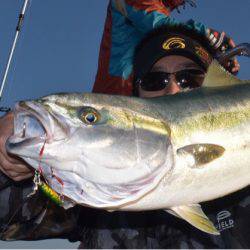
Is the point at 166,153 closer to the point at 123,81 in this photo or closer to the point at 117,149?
the point at 117,149

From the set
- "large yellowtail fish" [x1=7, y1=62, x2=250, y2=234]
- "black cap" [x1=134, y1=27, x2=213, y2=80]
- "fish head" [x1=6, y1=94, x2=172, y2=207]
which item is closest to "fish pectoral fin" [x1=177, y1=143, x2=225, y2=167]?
"large yellowtail fish" [x1=7, y1=62, x2=250, y2=234]

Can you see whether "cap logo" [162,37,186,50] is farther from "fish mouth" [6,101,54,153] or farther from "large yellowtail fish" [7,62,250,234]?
"fish mouth" [6,101,54,153]

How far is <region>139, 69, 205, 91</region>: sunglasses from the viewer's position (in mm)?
5973

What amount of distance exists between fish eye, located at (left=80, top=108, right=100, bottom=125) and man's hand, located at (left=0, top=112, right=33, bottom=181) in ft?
3.07

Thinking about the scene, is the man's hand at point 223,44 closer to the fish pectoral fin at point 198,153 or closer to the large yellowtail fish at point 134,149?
the large yellowtail fish at point 134,149

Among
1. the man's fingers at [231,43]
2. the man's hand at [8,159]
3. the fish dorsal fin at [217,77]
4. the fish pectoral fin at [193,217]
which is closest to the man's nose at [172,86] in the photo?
the fish dorsal fin at [217,77]

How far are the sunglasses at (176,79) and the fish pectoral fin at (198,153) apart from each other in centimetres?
263

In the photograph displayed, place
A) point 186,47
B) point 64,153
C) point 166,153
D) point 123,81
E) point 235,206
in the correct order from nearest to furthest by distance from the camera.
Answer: point 64,153
point 166,153
point 235,206
point 186,47
point 123,81

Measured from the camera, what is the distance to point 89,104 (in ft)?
10.8

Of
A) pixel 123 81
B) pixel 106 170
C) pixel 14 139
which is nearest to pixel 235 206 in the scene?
pixel 106 170

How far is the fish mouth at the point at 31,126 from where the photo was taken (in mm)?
3061

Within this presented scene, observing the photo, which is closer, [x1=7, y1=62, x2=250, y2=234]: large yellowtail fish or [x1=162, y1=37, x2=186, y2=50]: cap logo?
[x1=7, y1=62, x2=250, y2=234]: large yellowtail fish

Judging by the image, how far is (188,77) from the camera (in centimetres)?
602

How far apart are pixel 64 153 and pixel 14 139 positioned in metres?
0.40
